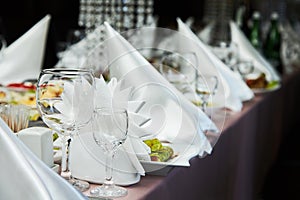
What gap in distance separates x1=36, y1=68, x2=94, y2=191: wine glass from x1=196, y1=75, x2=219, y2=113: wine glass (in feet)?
2.22

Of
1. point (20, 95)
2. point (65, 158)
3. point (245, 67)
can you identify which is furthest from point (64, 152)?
point (245, 67)

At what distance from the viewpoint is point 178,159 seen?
1230 millimetres

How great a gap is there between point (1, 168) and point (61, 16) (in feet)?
14.2

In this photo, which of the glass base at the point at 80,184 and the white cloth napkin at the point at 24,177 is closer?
the white cloth napkin at the point at 24,177

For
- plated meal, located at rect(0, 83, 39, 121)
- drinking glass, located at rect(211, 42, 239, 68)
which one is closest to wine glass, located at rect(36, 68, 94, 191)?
plated meal, located at rect(0, 83, 39, 121)

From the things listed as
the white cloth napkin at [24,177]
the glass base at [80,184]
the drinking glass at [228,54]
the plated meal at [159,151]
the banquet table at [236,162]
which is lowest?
the banquet table at [236,162]

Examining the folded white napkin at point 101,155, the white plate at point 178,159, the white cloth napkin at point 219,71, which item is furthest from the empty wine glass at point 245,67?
the folded white napkin at point 101,155

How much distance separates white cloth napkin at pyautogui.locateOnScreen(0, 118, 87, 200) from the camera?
2.84ft

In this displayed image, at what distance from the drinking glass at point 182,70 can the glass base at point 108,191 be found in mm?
618

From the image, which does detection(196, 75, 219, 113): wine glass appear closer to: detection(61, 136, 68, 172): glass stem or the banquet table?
the banquet table

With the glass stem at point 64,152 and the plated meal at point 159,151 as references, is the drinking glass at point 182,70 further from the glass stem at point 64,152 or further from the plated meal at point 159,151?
the glass stem at point 64,152

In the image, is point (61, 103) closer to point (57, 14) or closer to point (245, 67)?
point (245, 67)

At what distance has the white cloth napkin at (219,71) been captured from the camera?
1.98 meters

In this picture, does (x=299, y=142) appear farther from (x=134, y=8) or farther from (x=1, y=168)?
(x=1, y=168)
